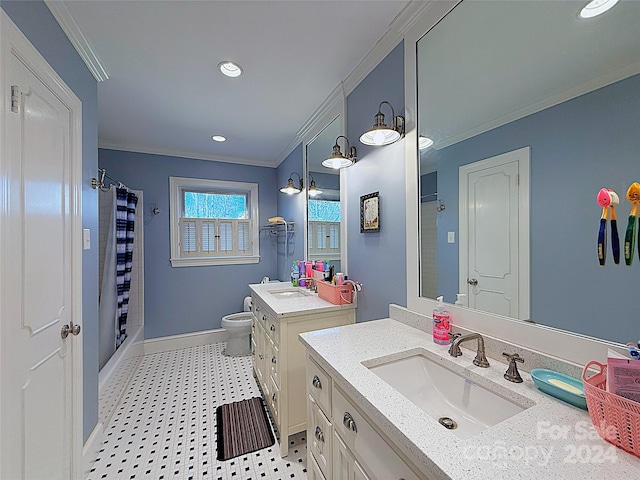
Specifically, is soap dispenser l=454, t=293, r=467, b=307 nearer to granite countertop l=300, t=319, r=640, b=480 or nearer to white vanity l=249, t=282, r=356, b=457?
granite countertop l=300, t=319, r=640, b=480

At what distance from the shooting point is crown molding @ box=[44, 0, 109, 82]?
50.3 inches

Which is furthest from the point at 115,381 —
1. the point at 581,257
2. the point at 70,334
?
the point at 581,257

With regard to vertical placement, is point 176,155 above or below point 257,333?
above

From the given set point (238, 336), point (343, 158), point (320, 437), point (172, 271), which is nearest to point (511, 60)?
point (343, 158)

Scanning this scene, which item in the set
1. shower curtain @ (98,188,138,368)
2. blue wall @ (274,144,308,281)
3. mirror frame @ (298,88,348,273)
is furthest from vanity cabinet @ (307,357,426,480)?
shower curtain @ (98,188,138,368)

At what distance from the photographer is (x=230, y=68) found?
1.76 meters

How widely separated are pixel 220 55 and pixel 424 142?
1332 mm

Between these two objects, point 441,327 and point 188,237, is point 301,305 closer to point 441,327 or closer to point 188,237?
point 441,327

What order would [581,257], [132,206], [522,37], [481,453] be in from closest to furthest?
[481,453] → [581,257] → [522,37] → [132,206]

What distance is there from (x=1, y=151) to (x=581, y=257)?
77.2 inches

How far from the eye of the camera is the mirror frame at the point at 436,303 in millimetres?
822

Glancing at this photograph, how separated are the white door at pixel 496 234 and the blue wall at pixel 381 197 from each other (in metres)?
0.34

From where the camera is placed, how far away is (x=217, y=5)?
129 cm

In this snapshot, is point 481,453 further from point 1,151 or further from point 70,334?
point 70,334
